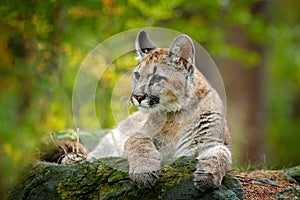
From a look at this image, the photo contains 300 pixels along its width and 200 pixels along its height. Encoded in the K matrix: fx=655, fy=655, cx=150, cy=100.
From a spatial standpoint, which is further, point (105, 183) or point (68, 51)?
point (68, 51)

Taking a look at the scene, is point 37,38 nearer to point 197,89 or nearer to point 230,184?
point 197,89

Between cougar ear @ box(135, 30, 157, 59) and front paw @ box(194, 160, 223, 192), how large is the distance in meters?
1.56

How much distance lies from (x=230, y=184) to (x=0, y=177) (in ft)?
8.99

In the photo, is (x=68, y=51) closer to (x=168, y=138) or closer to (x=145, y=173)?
(x=168, y=138)

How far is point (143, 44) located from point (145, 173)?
1.68m

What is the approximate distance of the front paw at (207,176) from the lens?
5.79 meters

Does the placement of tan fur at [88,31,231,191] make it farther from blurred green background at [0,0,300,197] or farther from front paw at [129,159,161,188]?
blurred green background at [0,0,300,197]

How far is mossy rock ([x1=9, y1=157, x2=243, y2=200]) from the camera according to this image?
19.3 feet

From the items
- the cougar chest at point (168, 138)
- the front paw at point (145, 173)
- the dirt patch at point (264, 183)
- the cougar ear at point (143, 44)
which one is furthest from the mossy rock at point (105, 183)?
the cougar ear at point (143, 44)

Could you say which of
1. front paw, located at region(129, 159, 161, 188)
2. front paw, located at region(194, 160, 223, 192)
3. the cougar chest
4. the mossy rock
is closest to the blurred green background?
the mossy rock

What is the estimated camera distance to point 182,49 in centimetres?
666

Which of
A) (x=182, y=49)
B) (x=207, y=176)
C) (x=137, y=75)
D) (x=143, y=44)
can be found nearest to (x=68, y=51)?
(x=143, y=44)

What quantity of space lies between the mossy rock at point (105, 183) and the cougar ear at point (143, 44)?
50.4 inches

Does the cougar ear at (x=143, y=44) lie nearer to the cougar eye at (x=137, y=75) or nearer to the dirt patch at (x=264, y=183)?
the cougar eye at (x=137, y=75)
